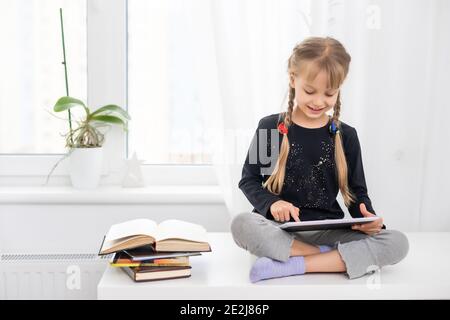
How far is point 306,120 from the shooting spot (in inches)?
61.4

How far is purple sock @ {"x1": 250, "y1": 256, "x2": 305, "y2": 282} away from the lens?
1293mm

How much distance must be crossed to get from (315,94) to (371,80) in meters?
0.37

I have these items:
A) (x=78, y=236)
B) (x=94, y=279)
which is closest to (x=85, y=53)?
(x=78, y=236)

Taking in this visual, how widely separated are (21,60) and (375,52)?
1081 millimetres

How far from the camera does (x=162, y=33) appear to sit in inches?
76.0

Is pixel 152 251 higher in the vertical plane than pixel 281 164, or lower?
lower

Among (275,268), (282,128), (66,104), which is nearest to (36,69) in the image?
(66,104)

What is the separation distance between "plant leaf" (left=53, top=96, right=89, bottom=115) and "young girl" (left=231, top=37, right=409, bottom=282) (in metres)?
0.56

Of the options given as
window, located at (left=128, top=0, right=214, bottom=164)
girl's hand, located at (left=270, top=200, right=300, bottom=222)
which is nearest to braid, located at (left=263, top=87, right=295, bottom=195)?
girl's hand, located at (left=270, top=200, right=300, bottom=222)

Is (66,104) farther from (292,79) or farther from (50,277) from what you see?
(292,79)

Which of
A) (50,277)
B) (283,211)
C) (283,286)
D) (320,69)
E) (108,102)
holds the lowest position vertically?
(50,277)

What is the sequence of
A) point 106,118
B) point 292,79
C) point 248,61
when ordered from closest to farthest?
point 292,79 → point 248,61 → point 106,118

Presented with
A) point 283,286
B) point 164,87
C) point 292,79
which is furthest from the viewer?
point 164,87
